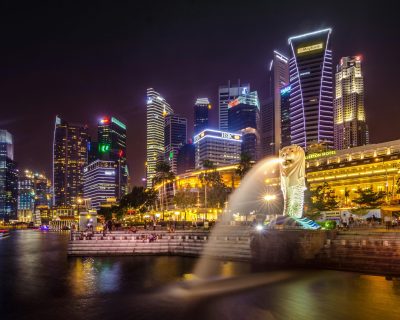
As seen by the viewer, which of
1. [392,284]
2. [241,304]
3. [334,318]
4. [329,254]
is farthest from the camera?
[329,254]

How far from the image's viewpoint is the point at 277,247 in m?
43.3

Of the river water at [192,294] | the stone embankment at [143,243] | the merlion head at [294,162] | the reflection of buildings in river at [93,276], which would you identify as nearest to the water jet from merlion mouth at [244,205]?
the stone embankment at [143,243]

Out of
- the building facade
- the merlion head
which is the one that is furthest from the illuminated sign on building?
the merlion head

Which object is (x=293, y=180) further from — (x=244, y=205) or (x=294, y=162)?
(x=244, y=205)

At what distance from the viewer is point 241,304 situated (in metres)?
28.1

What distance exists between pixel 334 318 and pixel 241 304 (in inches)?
246

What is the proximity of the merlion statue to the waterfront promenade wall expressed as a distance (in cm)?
636

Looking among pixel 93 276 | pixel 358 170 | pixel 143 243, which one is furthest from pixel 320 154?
pixel 93 276

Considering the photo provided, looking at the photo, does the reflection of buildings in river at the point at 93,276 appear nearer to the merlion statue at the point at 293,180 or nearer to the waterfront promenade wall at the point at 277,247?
the waterfront promenade wall at the point at 277,247

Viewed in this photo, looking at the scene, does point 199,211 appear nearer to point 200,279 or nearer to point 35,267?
point 35,267

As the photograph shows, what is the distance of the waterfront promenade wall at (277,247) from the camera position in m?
37.9

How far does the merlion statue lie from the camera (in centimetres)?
4934

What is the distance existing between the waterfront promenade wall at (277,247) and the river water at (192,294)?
2033 millimetres

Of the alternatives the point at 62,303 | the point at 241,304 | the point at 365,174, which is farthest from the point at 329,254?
the point at 365,174
